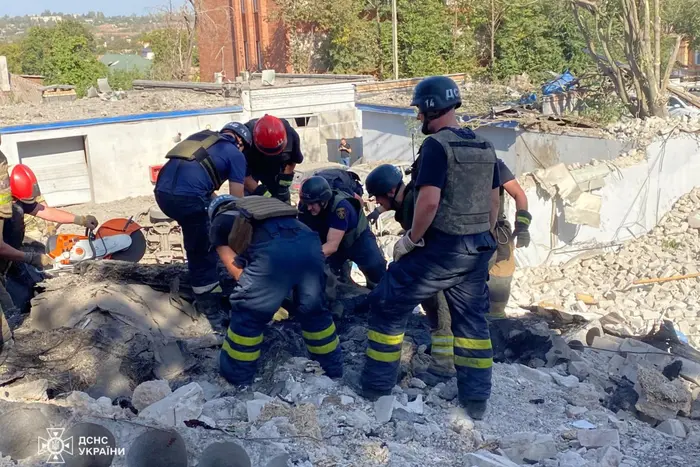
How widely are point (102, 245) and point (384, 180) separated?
12.0 ft

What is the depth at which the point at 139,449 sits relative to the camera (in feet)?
11.1

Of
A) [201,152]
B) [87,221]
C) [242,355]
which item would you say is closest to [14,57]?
[87,221]

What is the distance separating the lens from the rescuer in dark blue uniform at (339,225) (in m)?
5.41

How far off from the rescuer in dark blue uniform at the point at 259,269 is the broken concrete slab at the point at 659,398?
204 centimetres

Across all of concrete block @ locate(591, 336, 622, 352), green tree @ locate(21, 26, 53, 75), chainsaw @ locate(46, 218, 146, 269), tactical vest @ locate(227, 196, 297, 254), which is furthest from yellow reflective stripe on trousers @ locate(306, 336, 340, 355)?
green tree @ locate(21, 26, 53, 75)

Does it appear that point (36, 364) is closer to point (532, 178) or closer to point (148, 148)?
point (532, 178)

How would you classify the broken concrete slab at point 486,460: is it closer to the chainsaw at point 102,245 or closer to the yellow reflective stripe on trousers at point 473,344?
the yellow reflective stripe on trousers at point 473,344

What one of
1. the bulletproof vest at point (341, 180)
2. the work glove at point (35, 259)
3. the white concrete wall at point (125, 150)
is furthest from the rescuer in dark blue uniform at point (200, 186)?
the white concrete wall at point (125, 150)

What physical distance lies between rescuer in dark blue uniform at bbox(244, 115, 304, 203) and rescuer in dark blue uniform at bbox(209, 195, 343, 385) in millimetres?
1483

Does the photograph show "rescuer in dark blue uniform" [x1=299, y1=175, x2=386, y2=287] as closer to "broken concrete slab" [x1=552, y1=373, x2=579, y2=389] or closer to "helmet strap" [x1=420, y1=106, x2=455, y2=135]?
"helmet strap" [x1=420, y1=106, x2=455, y2=135]

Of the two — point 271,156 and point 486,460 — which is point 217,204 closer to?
point 271,156

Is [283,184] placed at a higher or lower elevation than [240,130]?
lower

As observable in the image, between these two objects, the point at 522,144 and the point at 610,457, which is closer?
the point at 610,457

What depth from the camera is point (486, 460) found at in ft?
12.0
